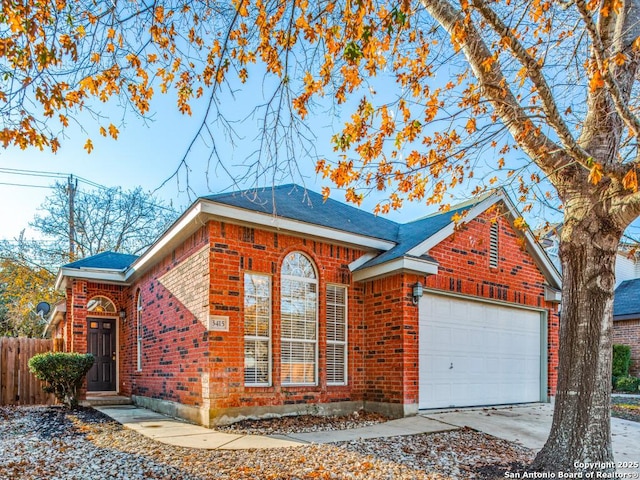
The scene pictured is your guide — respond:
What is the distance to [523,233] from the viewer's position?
10.5 meters

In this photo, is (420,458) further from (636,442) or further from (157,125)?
(157,125)

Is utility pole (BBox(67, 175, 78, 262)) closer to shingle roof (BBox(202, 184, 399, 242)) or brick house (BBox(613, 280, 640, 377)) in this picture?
shingle roof (BBox(202, 184, 399, 242))

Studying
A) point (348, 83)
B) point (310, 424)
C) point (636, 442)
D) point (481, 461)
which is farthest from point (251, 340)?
point (636, 442)

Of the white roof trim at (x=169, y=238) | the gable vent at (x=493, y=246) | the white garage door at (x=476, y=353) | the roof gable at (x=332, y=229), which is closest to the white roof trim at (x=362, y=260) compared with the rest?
the roof gable at (x=332, y=229)

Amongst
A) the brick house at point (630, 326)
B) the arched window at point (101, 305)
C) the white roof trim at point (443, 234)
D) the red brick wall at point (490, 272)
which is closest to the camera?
the white roof trim at point (443, 234)

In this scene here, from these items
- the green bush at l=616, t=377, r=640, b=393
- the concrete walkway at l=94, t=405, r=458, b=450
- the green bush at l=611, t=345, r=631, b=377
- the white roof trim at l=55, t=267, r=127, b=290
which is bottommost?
the green bush at l=616, t=377, r=640, b=393

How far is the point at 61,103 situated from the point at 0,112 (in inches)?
20.5

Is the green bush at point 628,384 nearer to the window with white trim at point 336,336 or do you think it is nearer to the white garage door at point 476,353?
the white garage door at point 476,353

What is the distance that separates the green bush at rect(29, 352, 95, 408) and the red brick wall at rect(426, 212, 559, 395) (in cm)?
770

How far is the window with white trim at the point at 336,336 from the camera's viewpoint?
30.2ft

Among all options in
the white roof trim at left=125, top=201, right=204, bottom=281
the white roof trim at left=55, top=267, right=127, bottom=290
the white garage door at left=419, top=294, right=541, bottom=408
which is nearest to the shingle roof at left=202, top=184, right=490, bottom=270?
the white roof trim at left=125, top=201, right=204, bottom=281

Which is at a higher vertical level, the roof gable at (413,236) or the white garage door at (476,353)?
the roof gable at (413,236)

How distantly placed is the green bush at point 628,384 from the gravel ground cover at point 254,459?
11820 millimetres

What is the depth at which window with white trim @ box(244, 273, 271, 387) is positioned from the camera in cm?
827
